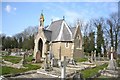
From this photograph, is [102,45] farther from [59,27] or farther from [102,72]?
[102,72]

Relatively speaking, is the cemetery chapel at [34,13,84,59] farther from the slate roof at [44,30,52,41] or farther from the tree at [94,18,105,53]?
the tree at [94,18,105,53]

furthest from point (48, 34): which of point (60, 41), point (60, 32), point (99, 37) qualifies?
point (99, 37)

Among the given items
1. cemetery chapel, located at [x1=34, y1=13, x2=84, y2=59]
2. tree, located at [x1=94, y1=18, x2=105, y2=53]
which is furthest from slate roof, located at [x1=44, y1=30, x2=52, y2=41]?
tree, located at [x1=94, y1=18, x2=105, y2=53]

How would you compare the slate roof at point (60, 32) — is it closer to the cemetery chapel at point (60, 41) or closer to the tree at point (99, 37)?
the cemetery chapel at point (60, 41)

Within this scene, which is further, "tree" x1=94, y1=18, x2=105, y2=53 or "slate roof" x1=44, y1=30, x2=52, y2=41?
"tree" x1=94, y1=18, x2=105, y2=53

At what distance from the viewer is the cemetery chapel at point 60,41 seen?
105 ft

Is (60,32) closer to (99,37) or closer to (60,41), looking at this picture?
(60,41)

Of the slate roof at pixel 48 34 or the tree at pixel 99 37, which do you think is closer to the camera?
the slate roof at pixel 48 34

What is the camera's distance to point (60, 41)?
31.9 m

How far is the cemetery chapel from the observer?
32047mm

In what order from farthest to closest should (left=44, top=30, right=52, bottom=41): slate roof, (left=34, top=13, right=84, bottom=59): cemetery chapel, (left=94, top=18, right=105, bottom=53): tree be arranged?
(left=94, top=18, right=105, bottom=53): tree → (left=44, top=30, right=52, bottom=41): slate roof → (left=34, top=13, right=84, bottom=59): cemetery chapel

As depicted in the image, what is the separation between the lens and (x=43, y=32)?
32.9 meters

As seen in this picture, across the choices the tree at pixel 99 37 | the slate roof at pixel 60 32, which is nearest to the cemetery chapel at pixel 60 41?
the slate roof at pixel 60 32

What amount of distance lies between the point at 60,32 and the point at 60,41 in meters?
1.84
